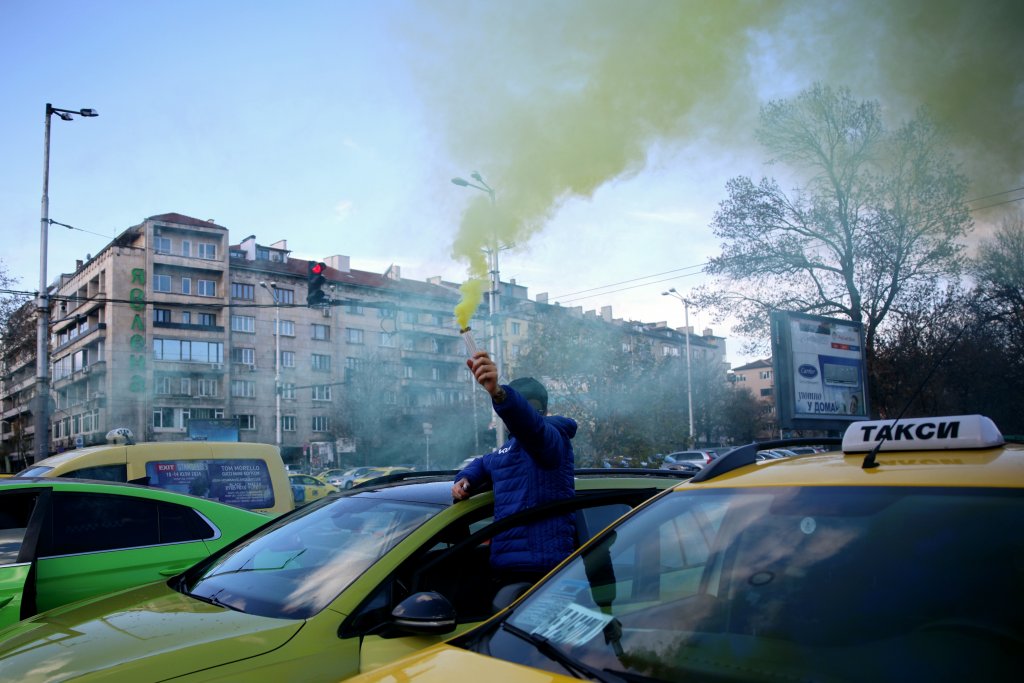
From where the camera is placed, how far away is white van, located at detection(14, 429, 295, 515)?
310 inches

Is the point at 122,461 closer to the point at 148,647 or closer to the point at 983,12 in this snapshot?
the point at 148,647

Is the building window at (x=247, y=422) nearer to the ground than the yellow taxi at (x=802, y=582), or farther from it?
farther from it

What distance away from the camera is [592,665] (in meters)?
2.05

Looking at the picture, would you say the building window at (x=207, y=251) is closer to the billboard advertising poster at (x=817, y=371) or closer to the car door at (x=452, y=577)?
the billboard advertising poster at (x=817, y=371)

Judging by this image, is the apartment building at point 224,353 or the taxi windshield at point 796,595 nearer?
the taxi windshield at point 796,595

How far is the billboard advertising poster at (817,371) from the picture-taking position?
16.1m

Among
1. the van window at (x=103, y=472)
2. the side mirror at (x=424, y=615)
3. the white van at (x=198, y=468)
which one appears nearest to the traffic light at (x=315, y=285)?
the white van at (x=198, y=468)

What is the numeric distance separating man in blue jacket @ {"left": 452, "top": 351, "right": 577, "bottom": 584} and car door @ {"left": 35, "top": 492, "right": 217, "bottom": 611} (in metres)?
2.48

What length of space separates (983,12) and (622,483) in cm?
895

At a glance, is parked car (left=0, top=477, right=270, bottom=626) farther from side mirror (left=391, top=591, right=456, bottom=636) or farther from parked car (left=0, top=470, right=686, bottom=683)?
side mirror (left=391, top=591, right=456, bottom=636)

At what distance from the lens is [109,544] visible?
16.3 ft

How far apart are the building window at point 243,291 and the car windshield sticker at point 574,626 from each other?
5411 centimetres

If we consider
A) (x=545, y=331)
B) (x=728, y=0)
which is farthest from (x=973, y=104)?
(x=545, y=331)

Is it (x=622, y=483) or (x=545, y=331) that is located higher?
(x=545, y=331)
